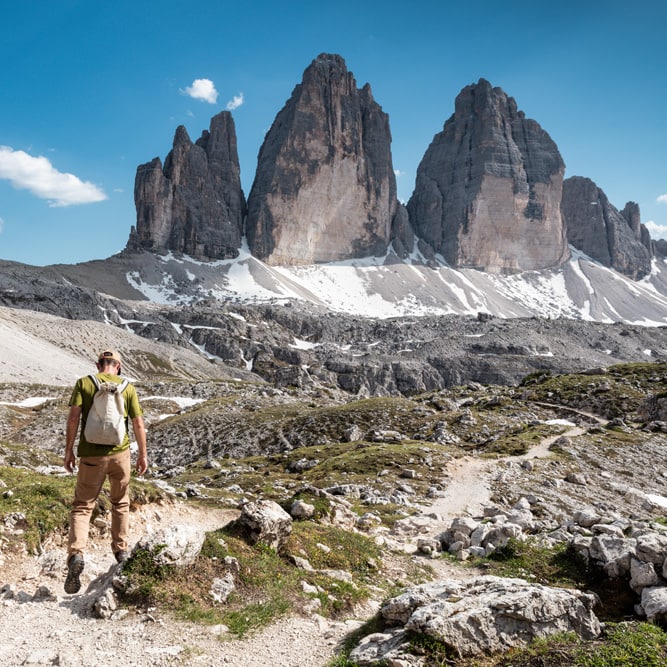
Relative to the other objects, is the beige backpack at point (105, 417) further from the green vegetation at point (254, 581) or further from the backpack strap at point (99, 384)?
the green vegetation at point (254, 581)

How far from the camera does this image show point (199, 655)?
22.7 feet

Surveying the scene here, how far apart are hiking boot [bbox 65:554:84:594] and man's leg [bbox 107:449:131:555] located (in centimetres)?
62

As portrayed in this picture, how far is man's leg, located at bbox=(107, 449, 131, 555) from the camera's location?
8953 millimetres

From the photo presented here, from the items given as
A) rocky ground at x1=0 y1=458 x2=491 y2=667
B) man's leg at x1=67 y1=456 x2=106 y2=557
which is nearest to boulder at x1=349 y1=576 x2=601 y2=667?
rocky ground at x1=0 y1=458 x2=491 y2=667

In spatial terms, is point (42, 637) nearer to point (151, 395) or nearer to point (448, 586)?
point (448, 586)

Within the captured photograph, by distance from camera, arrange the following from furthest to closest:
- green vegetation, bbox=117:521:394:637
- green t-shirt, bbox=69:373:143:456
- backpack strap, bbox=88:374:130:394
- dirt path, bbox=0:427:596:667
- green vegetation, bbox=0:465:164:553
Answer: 1. green vegetation, bbox=0:465:164:553
2. backpack strap, bbox=88:374:130:394
3. green t-shirt, bbox=69:373:143:456
4. green vegetation, bbox=117:521:394:637
5. dirt path, bbox=0:427:596:667

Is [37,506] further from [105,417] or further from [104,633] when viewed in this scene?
[104,633]

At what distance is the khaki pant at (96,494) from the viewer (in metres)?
8.70

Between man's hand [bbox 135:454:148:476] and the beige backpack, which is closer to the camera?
the beige backpack

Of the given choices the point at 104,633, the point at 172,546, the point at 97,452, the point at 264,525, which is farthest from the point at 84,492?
the point at 264,525

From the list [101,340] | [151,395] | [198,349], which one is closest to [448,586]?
[151,395]

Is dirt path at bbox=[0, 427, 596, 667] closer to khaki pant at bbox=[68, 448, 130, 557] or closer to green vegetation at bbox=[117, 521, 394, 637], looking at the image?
green vegetation at bbox=[117, 521, 394, 637]

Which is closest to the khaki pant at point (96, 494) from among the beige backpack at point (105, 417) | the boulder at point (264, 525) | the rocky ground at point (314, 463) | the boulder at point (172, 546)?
the beige backpack at point (105, 417)

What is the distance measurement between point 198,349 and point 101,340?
3747cm
